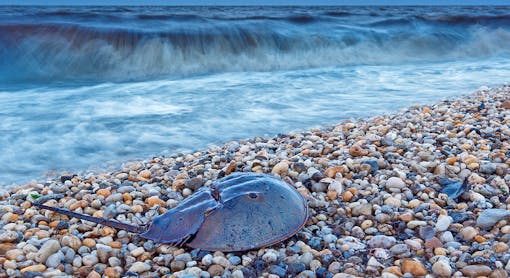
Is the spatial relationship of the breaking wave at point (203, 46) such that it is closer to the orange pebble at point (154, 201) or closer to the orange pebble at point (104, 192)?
the orange pebble at point (104, 192)

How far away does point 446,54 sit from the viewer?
46.5 ft

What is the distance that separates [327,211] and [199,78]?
282 inches

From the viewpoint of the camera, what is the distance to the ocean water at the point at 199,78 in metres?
5.21

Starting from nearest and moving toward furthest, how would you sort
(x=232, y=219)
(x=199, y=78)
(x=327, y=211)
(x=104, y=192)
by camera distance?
(x=232, y=219)
(x=327, y=211)
(x=104, y=192)
(x=199, y=78)

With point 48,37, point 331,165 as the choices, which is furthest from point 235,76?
point 331,165

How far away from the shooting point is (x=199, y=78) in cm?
959

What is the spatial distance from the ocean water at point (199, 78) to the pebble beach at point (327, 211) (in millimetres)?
1082

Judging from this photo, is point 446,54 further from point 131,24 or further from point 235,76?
point 131,24

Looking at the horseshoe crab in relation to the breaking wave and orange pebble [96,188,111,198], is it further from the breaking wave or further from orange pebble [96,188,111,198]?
the breaking wave

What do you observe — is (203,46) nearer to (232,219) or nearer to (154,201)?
(154,201)

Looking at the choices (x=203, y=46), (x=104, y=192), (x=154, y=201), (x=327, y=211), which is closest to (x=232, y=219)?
(x=327, y=211)

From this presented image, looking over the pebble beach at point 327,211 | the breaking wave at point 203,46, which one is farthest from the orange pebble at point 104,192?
the breaking wave at point 203,46

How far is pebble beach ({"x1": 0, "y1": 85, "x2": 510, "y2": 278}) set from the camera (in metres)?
2.27

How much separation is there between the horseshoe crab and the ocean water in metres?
2.09
